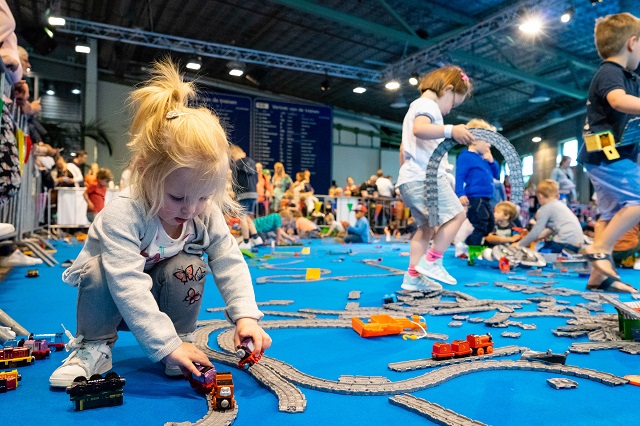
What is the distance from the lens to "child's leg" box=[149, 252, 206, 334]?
156cm

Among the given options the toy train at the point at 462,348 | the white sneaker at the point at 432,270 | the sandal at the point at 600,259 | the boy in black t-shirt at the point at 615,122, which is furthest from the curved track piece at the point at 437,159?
the toy train at the point at 462,348

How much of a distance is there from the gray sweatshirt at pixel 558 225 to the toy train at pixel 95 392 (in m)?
4.77

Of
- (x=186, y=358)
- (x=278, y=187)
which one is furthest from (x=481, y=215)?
(x=278, y=187)

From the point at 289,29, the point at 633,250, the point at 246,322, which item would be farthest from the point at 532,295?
the point at 289,29

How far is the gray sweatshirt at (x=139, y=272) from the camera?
1.35 meters

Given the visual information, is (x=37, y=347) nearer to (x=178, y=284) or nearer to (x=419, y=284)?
(x=178, y=284)

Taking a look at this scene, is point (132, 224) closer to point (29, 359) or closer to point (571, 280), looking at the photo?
point (29, 359)

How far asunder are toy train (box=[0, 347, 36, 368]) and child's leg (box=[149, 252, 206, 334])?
0.51m

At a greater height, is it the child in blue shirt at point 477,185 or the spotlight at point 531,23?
the spotlight at point 531,23

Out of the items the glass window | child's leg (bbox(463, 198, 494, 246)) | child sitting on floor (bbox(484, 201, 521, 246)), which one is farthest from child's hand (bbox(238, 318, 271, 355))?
the glass window

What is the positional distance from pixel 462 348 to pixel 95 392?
121 centimetres

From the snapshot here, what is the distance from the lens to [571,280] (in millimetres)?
4090

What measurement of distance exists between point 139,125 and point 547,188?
193 inches

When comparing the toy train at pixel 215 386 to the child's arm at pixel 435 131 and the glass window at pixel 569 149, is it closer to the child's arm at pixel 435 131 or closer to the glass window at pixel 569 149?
the child's arm at pixel 435 131
